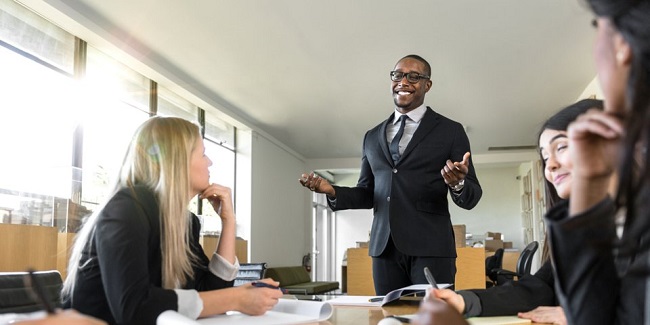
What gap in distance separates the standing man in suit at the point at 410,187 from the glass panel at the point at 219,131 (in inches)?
257

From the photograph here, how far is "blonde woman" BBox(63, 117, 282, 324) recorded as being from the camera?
118cm

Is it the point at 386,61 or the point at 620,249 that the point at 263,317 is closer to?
the point at 620,249

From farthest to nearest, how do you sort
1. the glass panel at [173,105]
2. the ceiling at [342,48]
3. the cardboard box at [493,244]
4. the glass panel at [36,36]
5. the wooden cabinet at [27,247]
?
the cardboard box at [493,244], the glass panel at [173,105], the ceiling at [342,48], the glass panel at [36,36], the wooden cabinet at [27,247]

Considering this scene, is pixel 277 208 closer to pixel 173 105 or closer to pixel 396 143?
pixel 173 105

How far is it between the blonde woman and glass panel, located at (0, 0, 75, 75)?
12.8 ft

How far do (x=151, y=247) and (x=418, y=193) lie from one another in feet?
3.83

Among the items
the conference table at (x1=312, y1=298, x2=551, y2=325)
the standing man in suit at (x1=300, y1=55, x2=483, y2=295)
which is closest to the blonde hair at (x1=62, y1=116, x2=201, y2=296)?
the conference table at (x1=312, y1=298, x2=551, y2=325)

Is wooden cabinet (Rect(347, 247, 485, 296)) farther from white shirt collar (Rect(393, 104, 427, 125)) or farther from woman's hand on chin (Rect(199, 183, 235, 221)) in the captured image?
woman's hand on chin (Rect(199, 183, 235, 221))

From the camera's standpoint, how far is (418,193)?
2.27 m

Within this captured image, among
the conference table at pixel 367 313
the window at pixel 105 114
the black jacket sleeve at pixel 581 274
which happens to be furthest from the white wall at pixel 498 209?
the black jacket sleeve at pixel 581 274

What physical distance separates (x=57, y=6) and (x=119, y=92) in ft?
5.25

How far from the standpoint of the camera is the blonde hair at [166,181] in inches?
53.6

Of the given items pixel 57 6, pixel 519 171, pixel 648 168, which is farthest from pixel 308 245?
pixel 648 168

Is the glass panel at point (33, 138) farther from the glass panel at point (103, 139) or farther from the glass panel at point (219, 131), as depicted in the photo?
the glass panel at point (219, 131)
